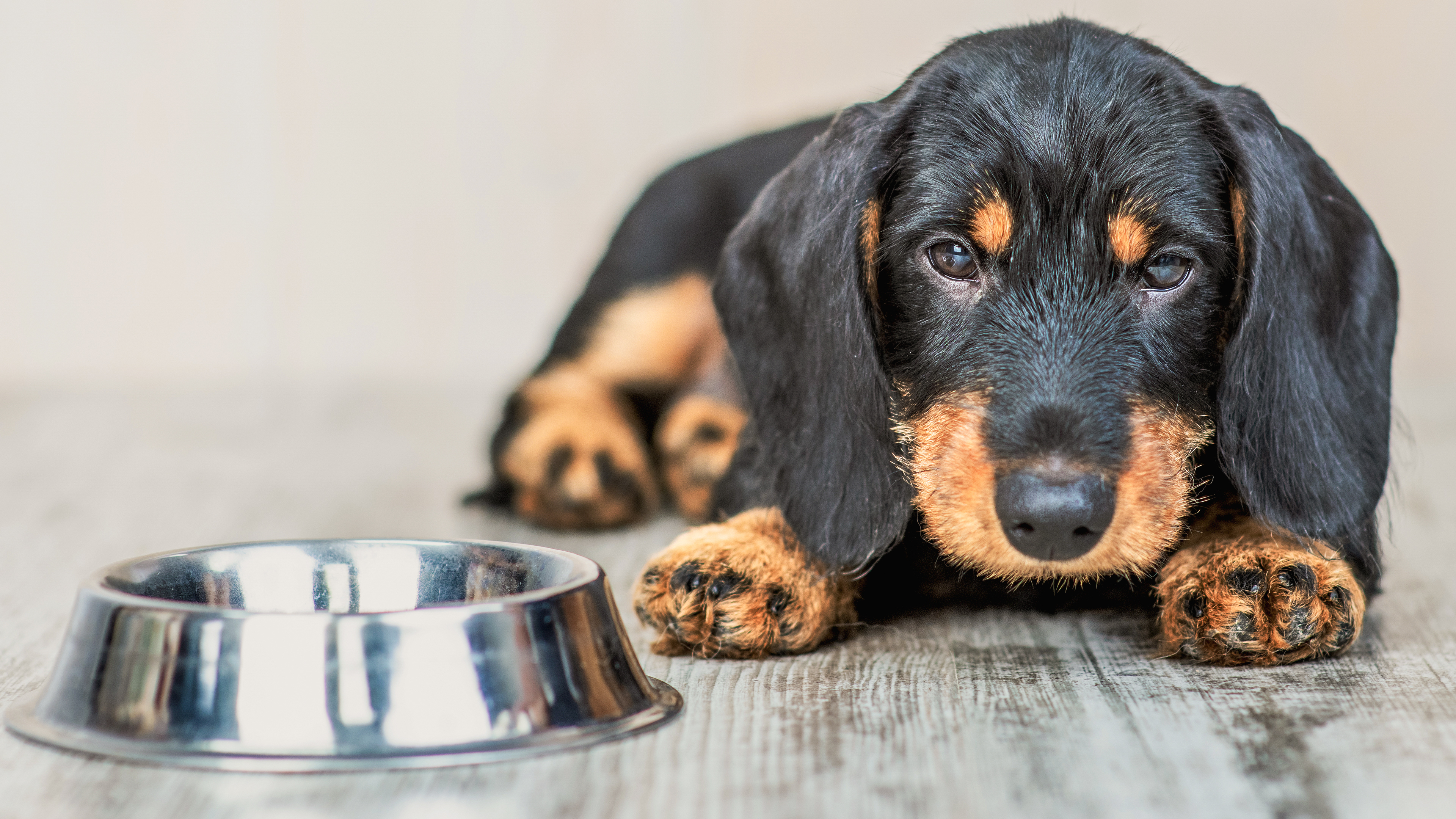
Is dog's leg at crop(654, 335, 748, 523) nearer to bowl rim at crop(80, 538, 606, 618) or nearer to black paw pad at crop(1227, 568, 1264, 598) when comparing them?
bowl rim at crop(80, 538, 606, 618)

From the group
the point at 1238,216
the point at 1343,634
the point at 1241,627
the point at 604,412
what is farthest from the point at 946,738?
the point at 604,412

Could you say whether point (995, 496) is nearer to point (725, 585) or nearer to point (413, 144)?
point (725, 585)

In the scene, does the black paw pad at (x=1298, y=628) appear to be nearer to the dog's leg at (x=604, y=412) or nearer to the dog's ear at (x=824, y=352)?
the dog's ear at (x=824, y=352)

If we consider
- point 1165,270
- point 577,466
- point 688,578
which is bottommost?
point 577,466

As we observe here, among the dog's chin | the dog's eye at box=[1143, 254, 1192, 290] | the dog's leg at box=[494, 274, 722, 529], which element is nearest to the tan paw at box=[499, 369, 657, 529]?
the dog's leg at box=[494, 274, 722, 529]

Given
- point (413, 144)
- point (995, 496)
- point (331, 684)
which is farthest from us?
point (413, 144)

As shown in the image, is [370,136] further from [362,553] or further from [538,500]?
[362,553]
